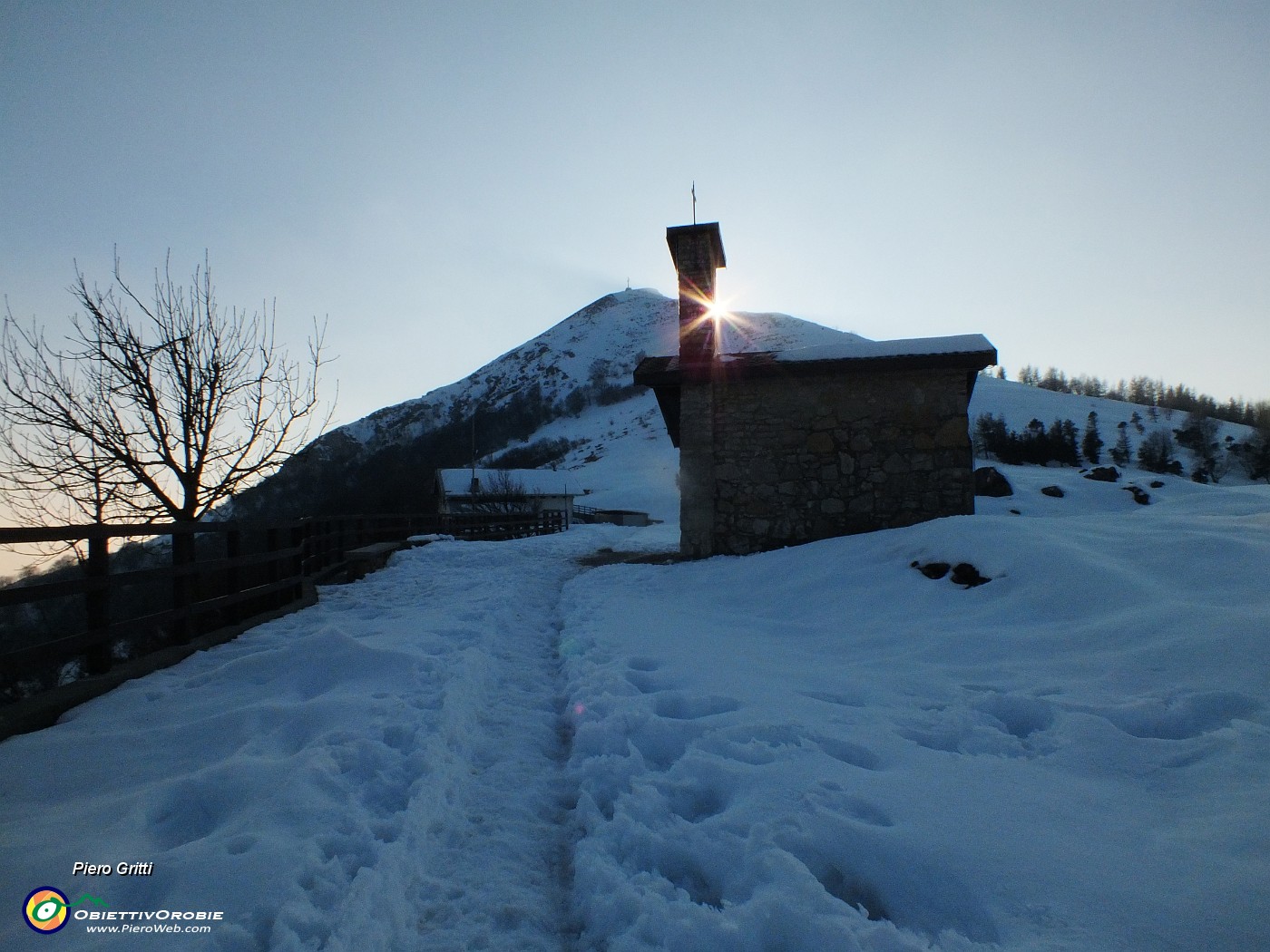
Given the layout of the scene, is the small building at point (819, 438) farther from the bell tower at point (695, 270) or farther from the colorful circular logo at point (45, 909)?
the colorful circular logo at point (45, 909)

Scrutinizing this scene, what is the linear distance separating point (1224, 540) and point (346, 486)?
5367cm

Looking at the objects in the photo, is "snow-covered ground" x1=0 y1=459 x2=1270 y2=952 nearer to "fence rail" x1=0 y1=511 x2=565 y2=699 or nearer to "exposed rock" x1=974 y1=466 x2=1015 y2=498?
"fence rail" x1=0 y1=511 x2=565 y2=699

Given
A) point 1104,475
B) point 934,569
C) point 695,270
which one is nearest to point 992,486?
point 1104,475

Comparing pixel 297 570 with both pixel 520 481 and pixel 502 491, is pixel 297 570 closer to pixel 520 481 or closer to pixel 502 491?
pixel 502 491


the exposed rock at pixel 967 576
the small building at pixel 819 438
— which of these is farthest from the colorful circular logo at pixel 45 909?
the small building at pixel 819 438

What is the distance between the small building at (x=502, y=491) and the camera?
38.1 meters

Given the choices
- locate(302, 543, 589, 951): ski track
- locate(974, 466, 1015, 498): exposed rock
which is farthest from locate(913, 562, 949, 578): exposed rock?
locate(974, 466, 1015, 498): exposed rock

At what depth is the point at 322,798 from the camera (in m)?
2.59

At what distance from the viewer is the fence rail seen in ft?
11.9

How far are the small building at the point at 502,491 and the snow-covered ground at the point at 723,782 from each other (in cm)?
3086

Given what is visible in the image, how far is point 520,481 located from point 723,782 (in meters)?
41.2

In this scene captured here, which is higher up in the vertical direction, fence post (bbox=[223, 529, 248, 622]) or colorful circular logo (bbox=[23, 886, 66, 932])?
fence post (bbox=[223, 529, 248, 622])

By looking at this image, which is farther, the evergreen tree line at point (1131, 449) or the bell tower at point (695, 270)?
the evergreen tree line at point (1131, 449)

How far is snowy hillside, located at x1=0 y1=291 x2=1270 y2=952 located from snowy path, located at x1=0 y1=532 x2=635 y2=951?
2 cm
